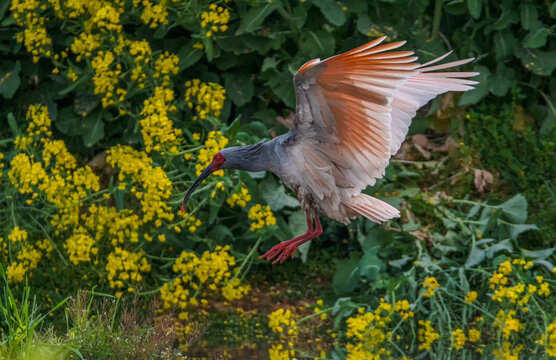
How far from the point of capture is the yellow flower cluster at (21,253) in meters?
4.45

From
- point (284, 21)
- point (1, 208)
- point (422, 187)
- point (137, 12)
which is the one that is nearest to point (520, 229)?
point (422, 187)

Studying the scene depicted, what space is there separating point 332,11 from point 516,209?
5.01 ft

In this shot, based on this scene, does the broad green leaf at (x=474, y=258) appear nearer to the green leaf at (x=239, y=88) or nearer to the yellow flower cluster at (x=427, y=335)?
the yellow flower cluster at (x=427, y=335)

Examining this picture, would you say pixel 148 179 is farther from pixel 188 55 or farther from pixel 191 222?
pixel 188 55

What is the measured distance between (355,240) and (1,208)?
211 cm

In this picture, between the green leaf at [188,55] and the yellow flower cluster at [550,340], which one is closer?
the yellow flower cluster at [550,340]

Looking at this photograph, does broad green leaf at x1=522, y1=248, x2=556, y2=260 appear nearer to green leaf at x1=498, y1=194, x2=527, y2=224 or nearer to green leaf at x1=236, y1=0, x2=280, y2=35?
green leaf at x1=498, y1=194, x2=527, y2=224

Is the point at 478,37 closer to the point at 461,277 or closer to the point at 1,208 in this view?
the point at 461,277

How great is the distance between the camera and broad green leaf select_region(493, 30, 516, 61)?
5512mm

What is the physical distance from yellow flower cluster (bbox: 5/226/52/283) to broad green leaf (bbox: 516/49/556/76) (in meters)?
3.07

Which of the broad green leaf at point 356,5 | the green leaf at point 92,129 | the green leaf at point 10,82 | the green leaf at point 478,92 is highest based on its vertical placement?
the broad green leaf at point 356,5

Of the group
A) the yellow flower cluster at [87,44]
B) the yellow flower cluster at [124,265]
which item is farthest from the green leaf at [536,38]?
the yellow flower cluster at [124,265]

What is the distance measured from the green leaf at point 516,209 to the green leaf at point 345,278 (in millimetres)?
899

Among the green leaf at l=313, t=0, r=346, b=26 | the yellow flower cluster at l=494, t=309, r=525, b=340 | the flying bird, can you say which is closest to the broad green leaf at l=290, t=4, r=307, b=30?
the green leaf at l=313, t=0, r=346, b=26
